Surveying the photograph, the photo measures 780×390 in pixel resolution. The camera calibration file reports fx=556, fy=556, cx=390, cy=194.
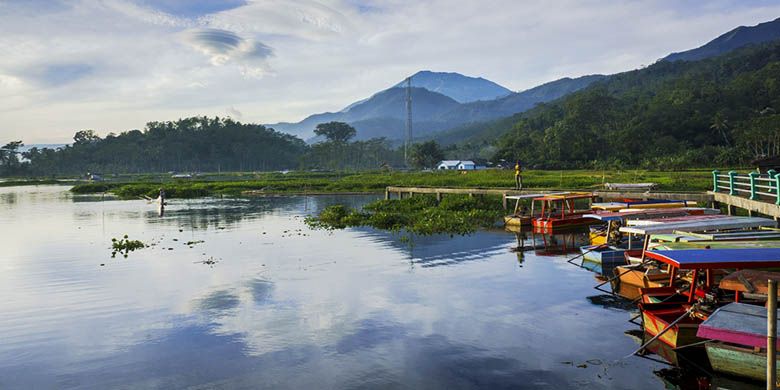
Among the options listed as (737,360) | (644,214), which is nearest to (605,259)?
(644,214)

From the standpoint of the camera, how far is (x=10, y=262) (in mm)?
26516

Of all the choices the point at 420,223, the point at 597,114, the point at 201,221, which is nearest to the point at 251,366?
the point at 420,223

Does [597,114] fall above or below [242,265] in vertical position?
above

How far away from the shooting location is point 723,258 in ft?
39.8

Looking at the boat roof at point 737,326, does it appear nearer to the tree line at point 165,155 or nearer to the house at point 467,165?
the house at point 467,165

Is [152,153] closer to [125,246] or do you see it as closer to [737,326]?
[125,246]

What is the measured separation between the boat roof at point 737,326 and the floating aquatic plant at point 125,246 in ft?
84.4

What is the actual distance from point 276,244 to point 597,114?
10355cm

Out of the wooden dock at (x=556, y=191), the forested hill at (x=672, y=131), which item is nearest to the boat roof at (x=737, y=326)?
the wooden dock at (x=556, y=191)

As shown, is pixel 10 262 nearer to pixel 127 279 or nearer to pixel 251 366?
pixel 127 279

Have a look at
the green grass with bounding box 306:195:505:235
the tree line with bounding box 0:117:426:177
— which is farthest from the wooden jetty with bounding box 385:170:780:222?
the tree line with bounding box 0:117:426:177

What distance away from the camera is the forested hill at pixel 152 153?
170750 millimetres

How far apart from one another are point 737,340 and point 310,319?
1055cm

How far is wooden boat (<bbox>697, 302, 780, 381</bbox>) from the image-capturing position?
406 inches
